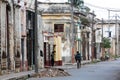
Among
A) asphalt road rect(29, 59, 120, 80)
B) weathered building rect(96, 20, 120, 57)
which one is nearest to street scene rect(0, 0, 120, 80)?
asphalt road rect(29, 59, 120, 80)

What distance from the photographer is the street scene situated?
121 ft

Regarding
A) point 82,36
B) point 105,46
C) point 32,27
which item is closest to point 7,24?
point 32,27

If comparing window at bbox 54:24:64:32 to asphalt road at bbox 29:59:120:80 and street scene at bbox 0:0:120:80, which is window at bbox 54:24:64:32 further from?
asphalt road at bbox 29:59:120:80

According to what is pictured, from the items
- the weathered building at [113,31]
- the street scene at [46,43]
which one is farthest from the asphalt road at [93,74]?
the weathered building at [113,31]

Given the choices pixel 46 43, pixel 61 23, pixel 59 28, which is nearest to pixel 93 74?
pixel 46 43

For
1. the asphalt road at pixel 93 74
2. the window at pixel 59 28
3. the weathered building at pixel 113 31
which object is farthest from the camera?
the weathered building at pixel 113 31

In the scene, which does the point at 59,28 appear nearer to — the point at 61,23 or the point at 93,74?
the point at 61,23

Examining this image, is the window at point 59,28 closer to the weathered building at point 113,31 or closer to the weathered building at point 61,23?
the weathered building at point 61,23

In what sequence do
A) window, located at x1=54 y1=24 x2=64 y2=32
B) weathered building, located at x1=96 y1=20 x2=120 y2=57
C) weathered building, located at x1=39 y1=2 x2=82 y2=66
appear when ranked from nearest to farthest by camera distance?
1. weathered building, located at x1=39 y1=2 x2=82 y2=66
2. window, located at x1=54 y1=24 x2=64 y2=32
3. weathered building, located at x1=96 y1=20 x2=120 y2=57

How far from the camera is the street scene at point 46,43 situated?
3684 centimetres

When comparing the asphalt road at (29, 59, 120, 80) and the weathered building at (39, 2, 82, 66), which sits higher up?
the weathered building at (39, 2, 82, 66)

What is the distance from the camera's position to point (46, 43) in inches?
2255

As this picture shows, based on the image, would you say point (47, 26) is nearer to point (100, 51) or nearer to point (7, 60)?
point (7, 60)

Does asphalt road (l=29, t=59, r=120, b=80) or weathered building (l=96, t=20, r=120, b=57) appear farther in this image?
weathered building (l=96, t=20, r=120, b=57)
